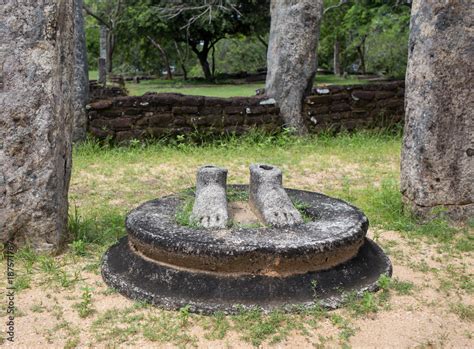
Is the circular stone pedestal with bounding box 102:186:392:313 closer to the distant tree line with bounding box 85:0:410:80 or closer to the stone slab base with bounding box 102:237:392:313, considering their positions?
the stone slab base with bounding box 102:237:392:313

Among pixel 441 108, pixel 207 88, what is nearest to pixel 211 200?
pixel 441 108

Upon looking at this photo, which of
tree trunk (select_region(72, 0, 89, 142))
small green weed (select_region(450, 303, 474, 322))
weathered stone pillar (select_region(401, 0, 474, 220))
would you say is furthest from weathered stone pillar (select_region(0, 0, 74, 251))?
tree trunk (select_region(72, 0, 89, 142))

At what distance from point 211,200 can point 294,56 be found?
17.9ft

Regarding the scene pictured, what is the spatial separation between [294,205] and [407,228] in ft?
3.96

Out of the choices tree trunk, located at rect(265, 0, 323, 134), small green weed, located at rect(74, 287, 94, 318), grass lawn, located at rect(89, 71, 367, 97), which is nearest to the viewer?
small green weed, located at rect(74, 287, 94, 318)

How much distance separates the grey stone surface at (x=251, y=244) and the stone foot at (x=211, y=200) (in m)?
0.09

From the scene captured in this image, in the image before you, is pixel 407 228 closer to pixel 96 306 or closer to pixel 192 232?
pixel 192 232

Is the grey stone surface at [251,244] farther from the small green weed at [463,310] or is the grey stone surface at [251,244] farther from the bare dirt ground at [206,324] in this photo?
the small green weed at [463,310]

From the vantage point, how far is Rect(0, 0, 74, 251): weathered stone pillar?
3578mm

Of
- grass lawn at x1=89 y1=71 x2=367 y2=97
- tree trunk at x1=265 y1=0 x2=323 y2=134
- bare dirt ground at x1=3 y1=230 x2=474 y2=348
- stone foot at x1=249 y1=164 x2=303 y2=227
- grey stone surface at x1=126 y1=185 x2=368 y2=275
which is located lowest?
bare dirt ground at x1=3 y1=230 x2=474 y2=348

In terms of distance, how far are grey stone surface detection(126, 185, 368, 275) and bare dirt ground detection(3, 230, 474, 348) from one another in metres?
0.32

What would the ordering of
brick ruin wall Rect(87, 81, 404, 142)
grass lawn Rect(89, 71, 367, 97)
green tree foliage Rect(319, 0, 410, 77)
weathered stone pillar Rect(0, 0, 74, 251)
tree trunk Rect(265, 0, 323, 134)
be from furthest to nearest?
1. grass lawn Rect(89, 71, 367, 97)
2. green tree foliage Rect(319, 0, 410, 77)
3. tree trunk Rect(265, 0, 323, 134)
4. brick ruin wall Rect(87, 81, 404, 142)
5. weathered stone pillar Rect(0, 0, 74, 251)

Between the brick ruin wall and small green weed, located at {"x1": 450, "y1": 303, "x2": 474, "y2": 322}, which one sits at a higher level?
the brick ruin wall

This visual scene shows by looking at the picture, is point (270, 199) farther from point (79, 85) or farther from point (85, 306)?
point (79, 85)
